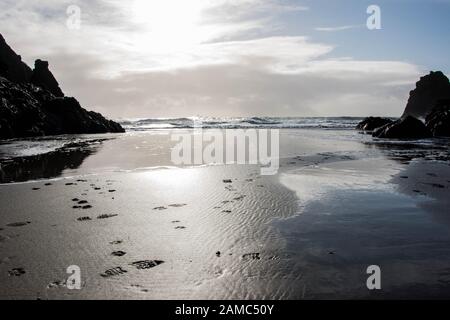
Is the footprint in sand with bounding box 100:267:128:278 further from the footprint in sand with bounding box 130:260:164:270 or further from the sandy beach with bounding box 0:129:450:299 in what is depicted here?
the footprint in sand with bounding box 130:260:164:270

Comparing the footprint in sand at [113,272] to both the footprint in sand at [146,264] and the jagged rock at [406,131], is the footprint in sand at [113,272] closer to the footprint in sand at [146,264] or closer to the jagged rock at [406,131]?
the footprint in sand at [146,264]

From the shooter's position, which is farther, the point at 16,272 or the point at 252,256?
the point at 252,256

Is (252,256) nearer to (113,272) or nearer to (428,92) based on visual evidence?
(113,272)

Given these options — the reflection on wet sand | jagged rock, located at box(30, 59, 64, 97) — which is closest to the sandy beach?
the reflection on wet sand

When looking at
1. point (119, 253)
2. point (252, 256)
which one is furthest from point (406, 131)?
point (119, 253)

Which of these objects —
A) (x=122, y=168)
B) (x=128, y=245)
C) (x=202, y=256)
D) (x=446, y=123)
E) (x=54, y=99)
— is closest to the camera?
(x=202, y=256)

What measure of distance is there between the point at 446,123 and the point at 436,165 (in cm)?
2631

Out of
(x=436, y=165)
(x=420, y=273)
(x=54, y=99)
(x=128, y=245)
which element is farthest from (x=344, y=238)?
(x=54, y=99)

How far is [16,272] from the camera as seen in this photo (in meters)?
4.89

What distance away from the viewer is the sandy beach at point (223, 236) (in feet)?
14.9

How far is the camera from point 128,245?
5.97 metres

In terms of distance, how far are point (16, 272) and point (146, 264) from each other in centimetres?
174

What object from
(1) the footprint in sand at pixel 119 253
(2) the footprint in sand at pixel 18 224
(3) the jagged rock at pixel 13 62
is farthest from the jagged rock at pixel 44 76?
(1) the footprint in sand at pixel 119 253
